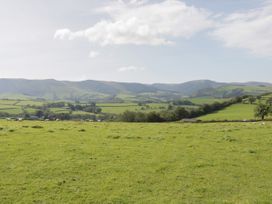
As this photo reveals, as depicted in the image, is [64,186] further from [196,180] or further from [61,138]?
[61,138]

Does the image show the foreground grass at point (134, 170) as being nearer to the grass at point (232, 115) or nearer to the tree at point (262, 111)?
the grass at point (232, 115)

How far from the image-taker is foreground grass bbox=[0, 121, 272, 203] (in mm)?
13273

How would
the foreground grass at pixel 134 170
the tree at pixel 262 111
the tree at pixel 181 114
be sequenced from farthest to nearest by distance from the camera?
the tree at pixel 181 114 < the tree at pixel 262 111 < the foreground grass at pixel 134 170

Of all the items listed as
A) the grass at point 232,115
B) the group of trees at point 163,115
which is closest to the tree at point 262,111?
the grass at point 232,115

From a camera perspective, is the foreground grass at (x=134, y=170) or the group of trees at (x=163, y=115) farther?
the group of trees at (x=163, y=115)

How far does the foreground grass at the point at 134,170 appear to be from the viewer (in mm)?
13273

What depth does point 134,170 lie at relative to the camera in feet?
56.2

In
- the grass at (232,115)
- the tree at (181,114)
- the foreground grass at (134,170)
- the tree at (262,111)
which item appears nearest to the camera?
the foreground grass at (134,170)

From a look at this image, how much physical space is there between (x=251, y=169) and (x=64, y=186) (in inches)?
390

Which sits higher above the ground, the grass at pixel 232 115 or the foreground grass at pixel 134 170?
the foreground grass at pixel 134 170

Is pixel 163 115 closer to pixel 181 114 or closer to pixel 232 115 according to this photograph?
pixel 181 114

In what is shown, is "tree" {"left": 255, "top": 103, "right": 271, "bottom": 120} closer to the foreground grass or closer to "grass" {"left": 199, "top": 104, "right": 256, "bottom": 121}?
"grass" {"left": 199, "top": 104, "right": 256, "bottom": 121}

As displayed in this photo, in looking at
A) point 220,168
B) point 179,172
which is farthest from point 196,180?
point 220,168

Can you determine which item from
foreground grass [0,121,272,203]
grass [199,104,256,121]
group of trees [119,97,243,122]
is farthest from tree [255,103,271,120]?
foreground grass [0,121,272,203]
